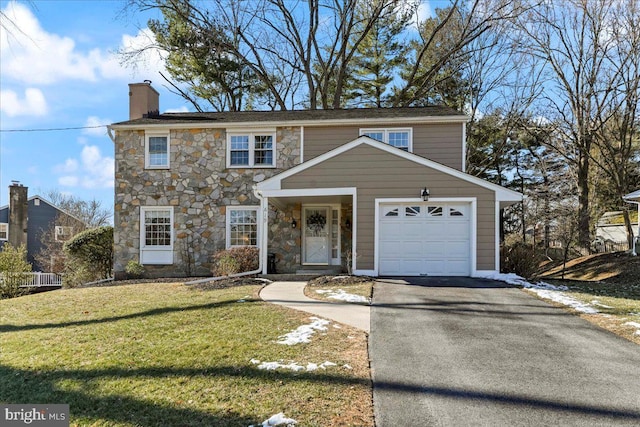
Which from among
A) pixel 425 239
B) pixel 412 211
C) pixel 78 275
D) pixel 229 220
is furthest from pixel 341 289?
pixel 78 275

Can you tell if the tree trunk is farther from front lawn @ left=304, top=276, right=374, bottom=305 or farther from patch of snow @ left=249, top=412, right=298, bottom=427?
A: patch of snow @ left=249, top=412, right=298, bottom=427

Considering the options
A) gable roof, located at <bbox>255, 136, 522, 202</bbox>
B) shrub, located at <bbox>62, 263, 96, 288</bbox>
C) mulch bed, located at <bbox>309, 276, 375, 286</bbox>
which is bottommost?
shrub, located at <bbox>62, 263, 96, 288</bbox>

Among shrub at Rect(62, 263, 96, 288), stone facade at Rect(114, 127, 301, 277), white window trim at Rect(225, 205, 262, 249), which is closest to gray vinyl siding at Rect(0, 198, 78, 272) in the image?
shrub at Rect(62, 263, 96, 288)

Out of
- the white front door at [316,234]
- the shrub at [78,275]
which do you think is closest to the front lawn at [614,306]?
the white front door at [316,234]

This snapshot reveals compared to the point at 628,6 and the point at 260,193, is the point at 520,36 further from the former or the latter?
the point at 260,193

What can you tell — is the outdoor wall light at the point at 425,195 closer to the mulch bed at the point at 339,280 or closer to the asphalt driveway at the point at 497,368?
the mulch bed at the point at 339,280

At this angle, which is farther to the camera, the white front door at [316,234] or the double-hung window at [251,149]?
the double-hung window at [251,149]

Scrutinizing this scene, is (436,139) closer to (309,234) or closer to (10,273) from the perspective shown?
(309,234)

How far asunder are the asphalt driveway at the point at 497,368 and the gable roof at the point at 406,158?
403 centimetres

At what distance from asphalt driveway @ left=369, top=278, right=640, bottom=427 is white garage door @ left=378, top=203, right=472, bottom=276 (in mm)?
3612

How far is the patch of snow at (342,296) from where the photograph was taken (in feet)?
26.0

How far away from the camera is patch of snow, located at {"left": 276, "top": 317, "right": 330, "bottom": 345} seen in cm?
520

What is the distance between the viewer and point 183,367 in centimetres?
443

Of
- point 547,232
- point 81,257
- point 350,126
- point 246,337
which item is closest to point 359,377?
point 246,337
